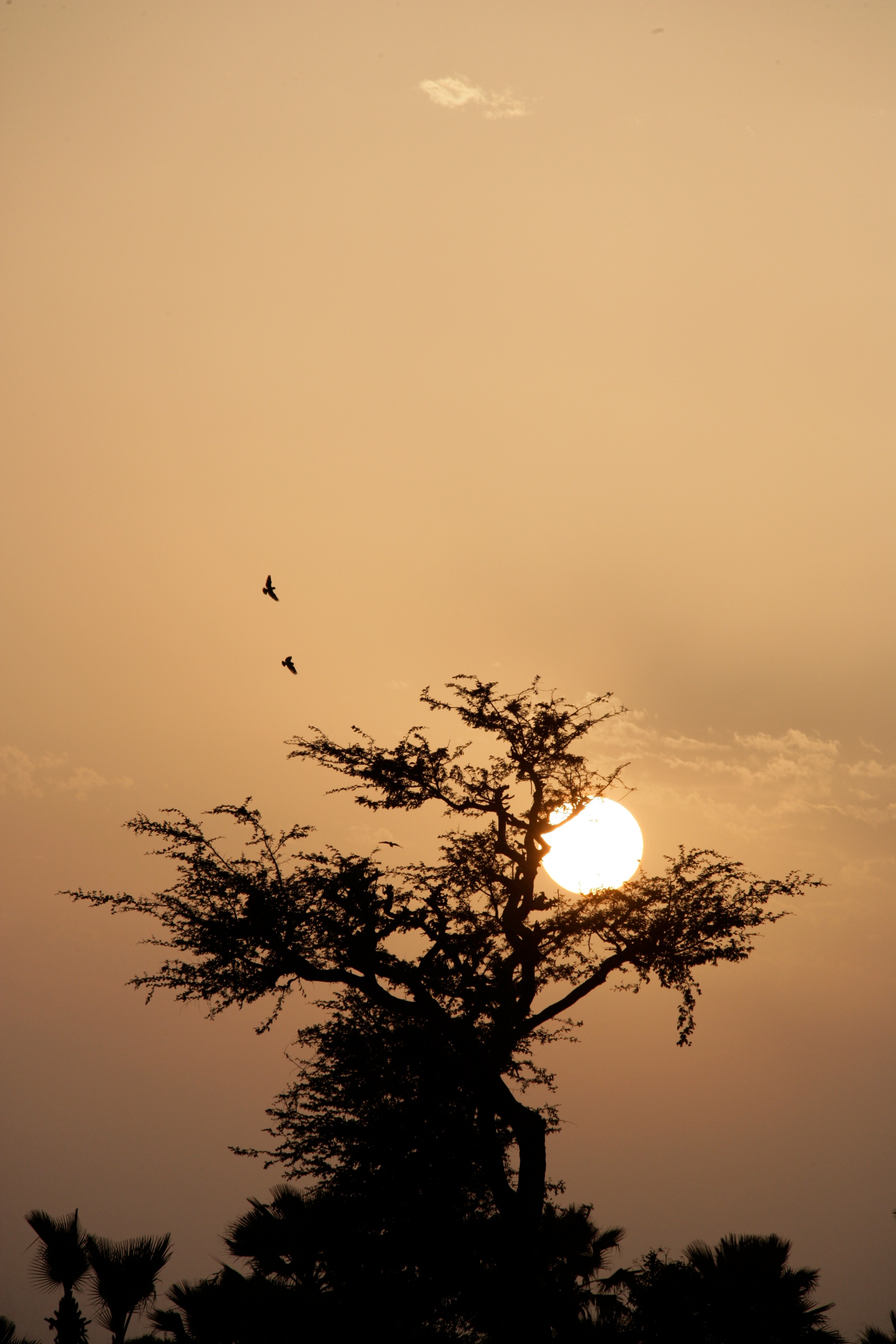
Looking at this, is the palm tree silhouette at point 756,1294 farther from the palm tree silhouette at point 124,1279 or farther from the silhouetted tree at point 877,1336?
the palm tree silhouette at point 124,1279

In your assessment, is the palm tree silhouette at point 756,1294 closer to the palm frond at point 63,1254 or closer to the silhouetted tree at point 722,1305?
the silhouetted tree at point 722,1305

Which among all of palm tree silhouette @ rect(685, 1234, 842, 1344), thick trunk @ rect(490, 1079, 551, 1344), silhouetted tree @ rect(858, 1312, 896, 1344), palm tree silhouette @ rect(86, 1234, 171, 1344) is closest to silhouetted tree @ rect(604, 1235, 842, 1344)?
palm tree silhouette @ rect(685, 1234, 842, 1344)

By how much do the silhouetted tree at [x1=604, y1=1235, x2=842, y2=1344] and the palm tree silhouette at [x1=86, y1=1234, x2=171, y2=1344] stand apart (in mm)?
11671

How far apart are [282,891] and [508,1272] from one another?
320 inches

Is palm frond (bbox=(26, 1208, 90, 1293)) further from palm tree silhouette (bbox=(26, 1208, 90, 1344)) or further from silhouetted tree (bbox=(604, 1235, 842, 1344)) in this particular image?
silhouetted tree (bbox=(604, 1235, 842, 1344))

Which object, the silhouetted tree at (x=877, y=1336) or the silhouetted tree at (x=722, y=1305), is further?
the silhouetted tree at (x=877, y=1336)

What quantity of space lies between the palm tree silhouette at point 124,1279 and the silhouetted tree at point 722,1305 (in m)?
11.7

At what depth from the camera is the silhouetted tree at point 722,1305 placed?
59.2ft

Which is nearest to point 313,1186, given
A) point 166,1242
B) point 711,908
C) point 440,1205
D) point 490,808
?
point 440,1205

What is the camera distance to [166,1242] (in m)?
23.3

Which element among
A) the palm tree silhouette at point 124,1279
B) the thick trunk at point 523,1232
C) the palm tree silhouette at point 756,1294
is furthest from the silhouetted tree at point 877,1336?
the palm tree silhouette at point 124,1279

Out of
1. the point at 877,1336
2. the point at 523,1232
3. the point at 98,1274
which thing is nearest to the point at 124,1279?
the point at 98,1274

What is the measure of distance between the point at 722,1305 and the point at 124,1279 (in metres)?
14.3

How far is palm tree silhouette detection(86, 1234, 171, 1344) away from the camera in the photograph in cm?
2292
